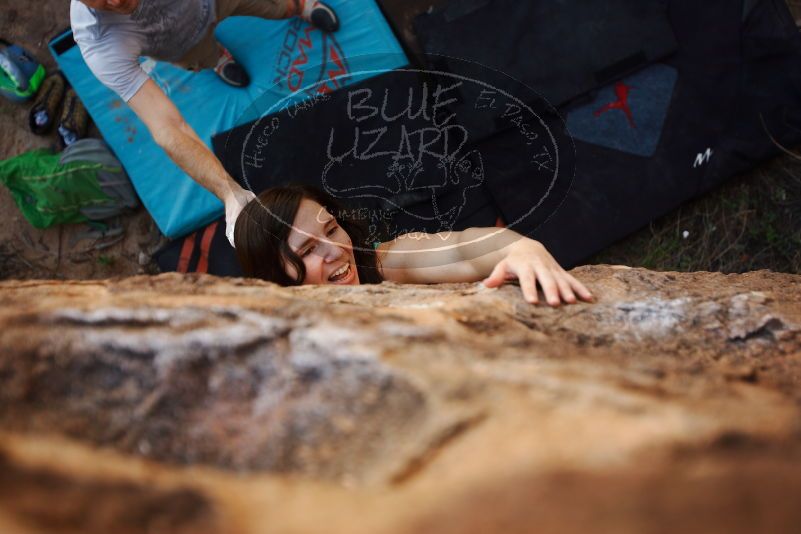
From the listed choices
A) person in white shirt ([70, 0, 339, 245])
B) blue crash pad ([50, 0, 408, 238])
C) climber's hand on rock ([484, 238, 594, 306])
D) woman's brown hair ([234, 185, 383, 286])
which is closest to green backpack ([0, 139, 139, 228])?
blue crash pad ([50, 0, 408, 238])

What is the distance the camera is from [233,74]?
2.64 metres

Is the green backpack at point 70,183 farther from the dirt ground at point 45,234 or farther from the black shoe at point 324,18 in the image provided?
the black shoe at point 324,18

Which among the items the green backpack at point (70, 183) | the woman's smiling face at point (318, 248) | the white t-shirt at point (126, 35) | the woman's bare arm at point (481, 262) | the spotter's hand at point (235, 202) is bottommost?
the woman's bare arm at point (481, 262)

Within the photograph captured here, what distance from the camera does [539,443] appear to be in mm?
602

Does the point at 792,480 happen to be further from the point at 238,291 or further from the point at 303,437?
the point at 238,291

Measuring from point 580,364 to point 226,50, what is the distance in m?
2.38

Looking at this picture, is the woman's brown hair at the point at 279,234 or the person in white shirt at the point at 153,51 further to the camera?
the person in white shirt at the point at 153,51

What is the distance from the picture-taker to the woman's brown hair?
1449 mm

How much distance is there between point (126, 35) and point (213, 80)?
0.62 m

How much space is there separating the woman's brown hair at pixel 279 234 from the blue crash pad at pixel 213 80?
117 centimetres

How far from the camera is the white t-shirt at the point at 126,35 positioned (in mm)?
2049

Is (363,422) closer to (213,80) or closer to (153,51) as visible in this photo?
(153,51)

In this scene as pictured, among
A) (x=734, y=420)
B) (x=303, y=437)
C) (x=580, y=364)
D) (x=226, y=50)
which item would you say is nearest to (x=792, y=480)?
(x=734, y=420)

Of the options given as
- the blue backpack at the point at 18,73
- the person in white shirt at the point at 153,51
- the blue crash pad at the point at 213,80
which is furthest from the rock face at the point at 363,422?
the blue backpack at the point at 18,73
